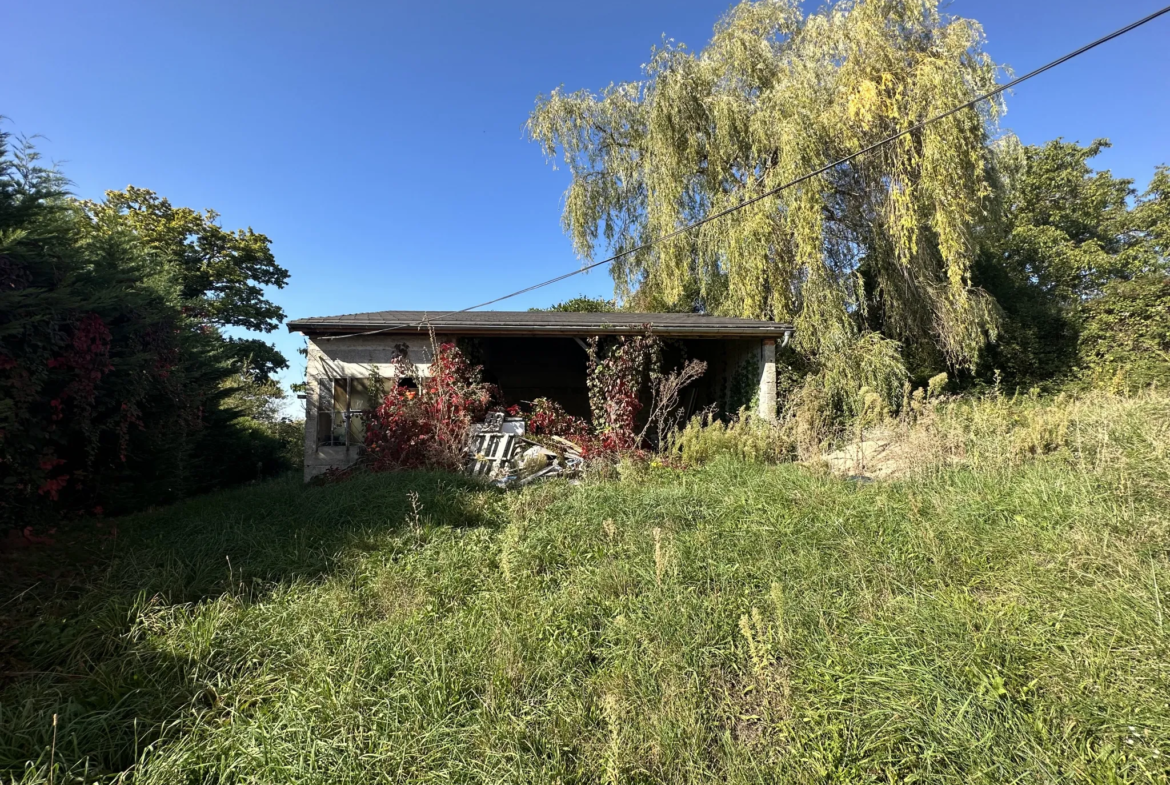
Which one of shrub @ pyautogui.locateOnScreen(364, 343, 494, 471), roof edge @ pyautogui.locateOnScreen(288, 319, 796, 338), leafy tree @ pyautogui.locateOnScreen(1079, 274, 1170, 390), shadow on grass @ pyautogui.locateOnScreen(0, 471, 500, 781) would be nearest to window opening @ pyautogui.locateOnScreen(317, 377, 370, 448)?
shrub @ pyautogui.locateOnScreen(364, 343, 494, 471)

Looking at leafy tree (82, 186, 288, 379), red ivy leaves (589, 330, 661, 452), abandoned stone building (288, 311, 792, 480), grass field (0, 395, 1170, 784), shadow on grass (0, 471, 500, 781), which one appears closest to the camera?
grass field (0, 395, 1170, 784)

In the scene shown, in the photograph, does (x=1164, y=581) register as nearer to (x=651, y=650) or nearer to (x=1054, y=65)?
(x=651, y=650)

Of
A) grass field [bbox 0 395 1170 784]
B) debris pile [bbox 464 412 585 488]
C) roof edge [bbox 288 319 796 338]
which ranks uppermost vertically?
roof edge [bbox 288 319 796 338]

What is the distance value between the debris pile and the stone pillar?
10.9 ft

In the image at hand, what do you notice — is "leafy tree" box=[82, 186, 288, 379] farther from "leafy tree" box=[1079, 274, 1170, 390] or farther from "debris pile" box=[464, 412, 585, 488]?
"leafy tree" box=[1079, 274, 1170, 390]

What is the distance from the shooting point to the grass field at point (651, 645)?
175cm

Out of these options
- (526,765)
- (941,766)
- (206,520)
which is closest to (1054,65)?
(941,766)

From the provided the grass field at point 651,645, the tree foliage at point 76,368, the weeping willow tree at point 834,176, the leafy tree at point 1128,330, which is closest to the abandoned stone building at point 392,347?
the weeping willow tree at point 834,176

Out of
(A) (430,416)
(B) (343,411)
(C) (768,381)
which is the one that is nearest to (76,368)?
(A) (430,416)

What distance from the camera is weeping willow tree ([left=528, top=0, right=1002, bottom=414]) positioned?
800cm

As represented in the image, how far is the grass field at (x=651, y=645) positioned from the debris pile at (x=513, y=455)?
2.47 meters

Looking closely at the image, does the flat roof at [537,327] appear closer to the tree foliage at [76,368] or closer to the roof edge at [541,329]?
the roof edge at [541,329]

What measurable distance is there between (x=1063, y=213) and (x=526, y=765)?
65.1ft

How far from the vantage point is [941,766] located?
1657 millimetres
